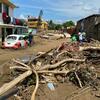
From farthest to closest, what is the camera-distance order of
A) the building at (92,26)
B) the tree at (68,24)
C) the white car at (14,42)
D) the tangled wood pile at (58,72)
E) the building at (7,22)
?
the tree at (68,24)
the building at (7,22)
the building at (92,26)
the white car at (14,42)
the tangled wood pile at (58,72)

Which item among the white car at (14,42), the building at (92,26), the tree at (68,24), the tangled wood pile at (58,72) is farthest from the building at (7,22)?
the tree at (68,24)

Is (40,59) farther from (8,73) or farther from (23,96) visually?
(23,96)

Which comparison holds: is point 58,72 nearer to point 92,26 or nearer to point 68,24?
point 92,26

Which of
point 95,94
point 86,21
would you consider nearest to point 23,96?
point 95,94

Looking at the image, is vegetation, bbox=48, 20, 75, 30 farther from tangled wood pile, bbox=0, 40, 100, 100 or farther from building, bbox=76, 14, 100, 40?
tangled wood pile, bbox=0, 40, 100, 100

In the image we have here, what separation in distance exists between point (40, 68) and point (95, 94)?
105 inches

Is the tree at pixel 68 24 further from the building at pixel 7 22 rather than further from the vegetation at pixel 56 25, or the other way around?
the building at pixel 7 22

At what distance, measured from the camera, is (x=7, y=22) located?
43.1 metres

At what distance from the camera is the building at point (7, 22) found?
42.1 m

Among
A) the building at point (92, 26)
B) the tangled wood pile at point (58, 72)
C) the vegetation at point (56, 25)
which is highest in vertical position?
the building at point (92, 26)

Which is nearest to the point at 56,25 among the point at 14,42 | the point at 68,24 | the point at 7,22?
the point at 68,24

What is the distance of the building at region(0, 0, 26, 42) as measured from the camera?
42.1 m

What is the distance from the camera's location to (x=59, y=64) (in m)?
15.4

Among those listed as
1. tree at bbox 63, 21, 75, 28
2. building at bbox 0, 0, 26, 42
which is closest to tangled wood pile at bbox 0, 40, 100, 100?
building at bbox 0, 0, 26, 42
